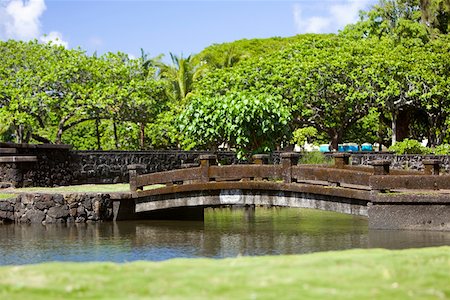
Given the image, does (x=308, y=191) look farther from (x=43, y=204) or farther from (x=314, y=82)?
(x=314, y=82)

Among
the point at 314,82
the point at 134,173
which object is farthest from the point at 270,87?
the point at 134,173

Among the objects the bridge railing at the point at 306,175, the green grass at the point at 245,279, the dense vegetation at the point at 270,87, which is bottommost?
the green grass at the point at 245,279

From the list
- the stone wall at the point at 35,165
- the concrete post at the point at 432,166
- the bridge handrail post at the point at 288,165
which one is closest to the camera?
the bridge handrail post at the point at 288,165

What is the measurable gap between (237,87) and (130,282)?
39.3m

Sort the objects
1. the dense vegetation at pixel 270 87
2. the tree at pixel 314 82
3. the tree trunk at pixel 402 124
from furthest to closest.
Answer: the tree trunk at pixel 402 124 → the tree at pixel 314 82 → the dense vegetation at pixel 270 87

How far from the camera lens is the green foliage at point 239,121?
33.7 meters

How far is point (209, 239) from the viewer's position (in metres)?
22.0

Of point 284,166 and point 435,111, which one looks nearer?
point 284,166

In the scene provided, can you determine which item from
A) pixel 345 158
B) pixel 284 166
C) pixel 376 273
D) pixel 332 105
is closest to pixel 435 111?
pixel 332 105

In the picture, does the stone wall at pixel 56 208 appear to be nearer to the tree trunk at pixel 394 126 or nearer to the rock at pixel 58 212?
the rock at pixel 58 212

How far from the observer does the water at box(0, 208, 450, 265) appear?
62.1 ft

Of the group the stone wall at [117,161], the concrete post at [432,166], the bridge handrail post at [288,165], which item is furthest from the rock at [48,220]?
A: the concrete post at [432,166]

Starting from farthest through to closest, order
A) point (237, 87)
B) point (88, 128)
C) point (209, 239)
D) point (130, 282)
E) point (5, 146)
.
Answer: point (88, 128) < point (237, 87) < point (5, 146) < point (209, 239) < point (130, 282)

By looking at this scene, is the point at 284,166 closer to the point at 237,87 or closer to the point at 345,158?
the point at 345,158
